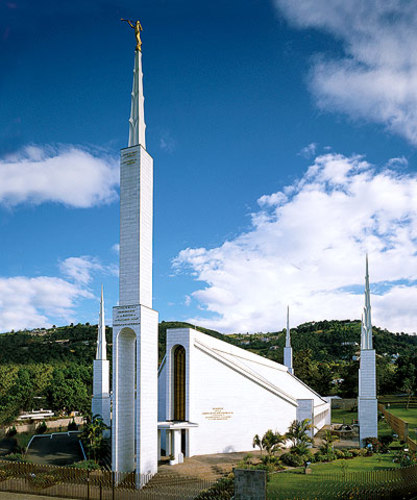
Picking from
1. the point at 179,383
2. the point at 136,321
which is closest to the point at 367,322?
the point at 179,383

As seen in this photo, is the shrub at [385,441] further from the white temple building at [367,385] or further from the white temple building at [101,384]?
the white temple building at [101,384]

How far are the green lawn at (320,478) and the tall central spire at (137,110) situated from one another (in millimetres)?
17550

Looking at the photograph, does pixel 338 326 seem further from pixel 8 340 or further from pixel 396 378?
pixel 8 340

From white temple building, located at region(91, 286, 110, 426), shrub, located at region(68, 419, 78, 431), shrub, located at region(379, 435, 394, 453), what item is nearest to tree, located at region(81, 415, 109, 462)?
white temple building, located at region(91, 286, 110, 426)

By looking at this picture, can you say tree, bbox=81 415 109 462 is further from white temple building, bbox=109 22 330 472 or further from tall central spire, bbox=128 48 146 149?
tall central spire, bbox=128 48 146 149

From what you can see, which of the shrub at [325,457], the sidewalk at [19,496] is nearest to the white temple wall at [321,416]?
the shrub at [325,457]

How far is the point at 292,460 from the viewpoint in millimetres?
26656

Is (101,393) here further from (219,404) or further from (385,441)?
(385,441)

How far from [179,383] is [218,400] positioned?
2940 mm

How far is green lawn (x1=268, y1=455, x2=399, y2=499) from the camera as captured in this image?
17.8 metres

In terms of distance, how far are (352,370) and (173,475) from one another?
4613 centimetres

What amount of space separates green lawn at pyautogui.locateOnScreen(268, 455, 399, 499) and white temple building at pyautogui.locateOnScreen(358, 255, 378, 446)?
14.5 ft

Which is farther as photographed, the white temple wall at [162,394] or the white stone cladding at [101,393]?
the white stone cladding at [101,393]

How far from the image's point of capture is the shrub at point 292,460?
1040 inches
